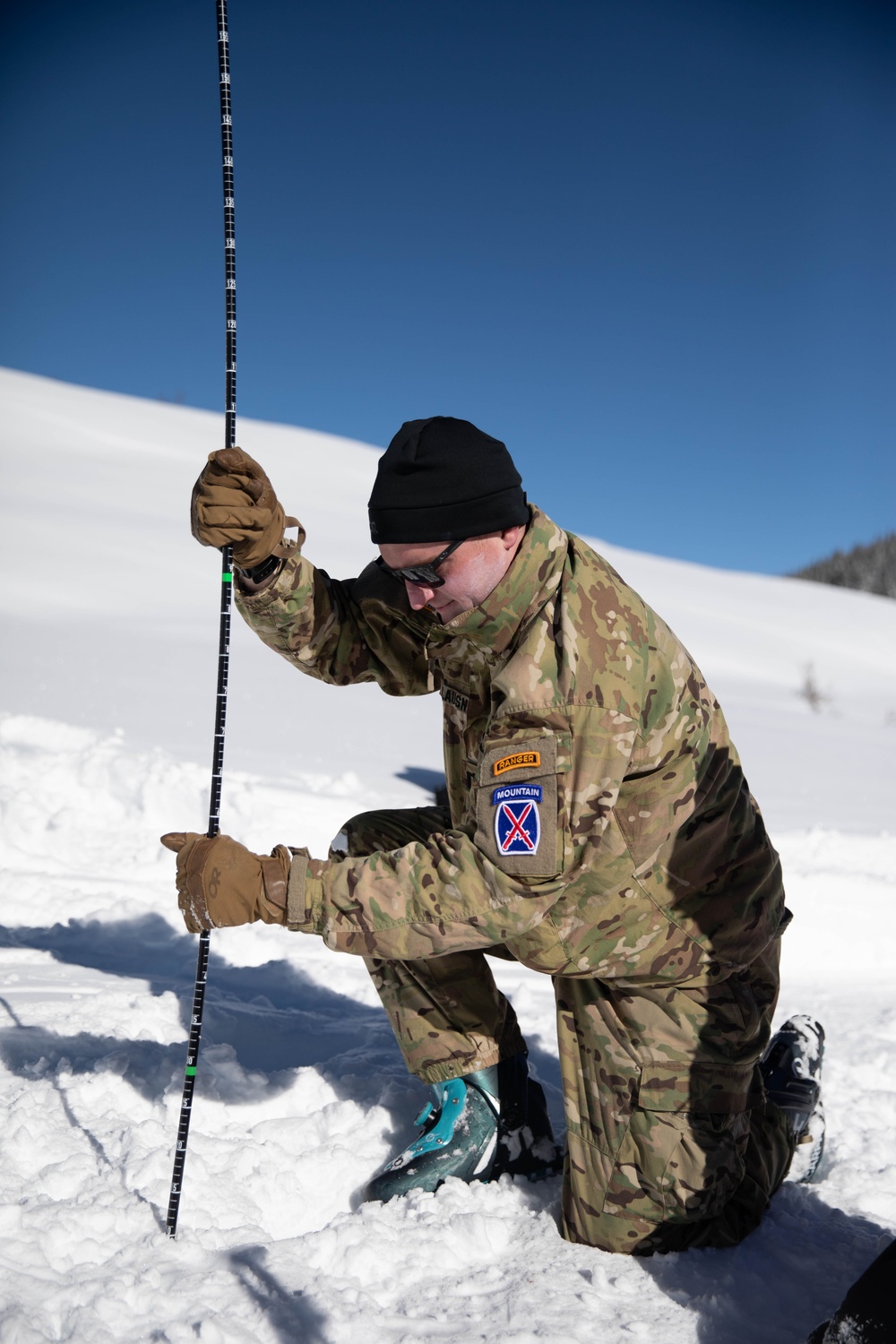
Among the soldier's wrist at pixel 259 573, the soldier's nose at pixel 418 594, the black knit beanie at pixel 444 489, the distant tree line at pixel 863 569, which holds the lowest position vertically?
the soldier's nose at pixel 418 594

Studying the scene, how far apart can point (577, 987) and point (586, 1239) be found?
52 cm

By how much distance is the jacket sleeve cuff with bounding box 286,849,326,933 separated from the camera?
1.97m

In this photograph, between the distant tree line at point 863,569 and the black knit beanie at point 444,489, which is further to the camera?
the distant tree line at point 863,569

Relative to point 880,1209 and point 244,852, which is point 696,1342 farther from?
point 244,852

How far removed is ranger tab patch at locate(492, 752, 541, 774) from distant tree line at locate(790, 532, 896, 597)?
144 feet

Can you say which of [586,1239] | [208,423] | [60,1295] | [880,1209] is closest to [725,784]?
[586,1239]

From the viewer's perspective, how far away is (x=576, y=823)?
1940 mm

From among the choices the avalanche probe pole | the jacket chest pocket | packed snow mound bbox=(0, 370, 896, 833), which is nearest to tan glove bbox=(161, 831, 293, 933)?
the avalanche probe pole

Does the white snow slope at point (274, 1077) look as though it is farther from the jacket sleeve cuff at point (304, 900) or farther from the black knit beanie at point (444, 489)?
the black knit beanie at point (444, 489)

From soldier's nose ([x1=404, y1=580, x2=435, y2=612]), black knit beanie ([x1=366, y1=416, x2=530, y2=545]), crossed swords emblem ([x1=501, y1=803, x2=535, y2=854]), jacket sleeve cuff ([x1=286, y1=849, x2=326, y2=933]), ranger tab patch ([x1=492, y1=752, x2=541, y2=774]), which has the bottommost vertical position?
jacket sleeve cuff ([x1=286, y1=849, x2=326, y2=933])

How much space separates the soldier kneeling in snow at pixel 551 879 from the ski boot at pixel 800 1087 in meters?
0.02

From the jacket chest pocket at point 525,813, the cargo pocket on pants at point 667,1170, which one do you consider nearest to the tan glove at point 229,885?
the jacket chest pocket at point 525,813

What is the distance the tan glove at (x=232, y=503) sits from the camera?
2355 mm

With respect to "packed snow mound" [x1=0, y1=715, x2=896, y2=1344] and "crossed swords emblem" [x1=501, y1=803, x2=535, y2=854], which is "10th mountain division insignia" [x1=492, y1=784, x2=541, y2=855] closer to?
"crossed swords emblem" [x1=501, y1=803, x2=535, y2=854]
